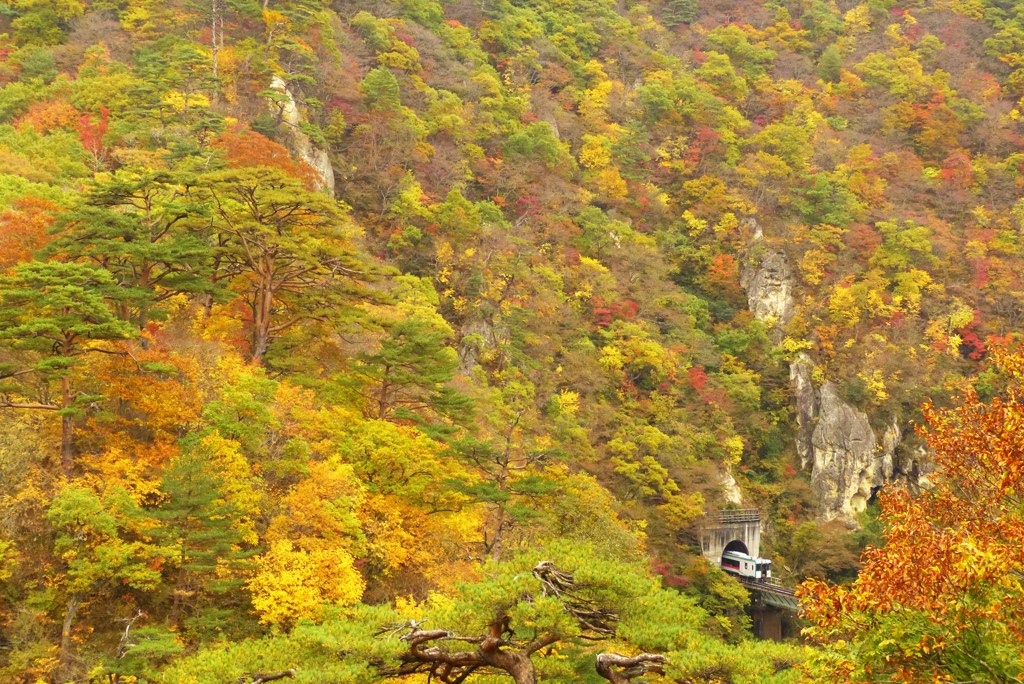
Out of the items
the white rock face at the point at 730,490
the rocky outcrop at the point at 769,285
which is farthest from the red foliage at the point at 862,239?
the white rock face at the point at 730,490

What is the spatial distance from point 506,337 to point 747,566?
477 inches

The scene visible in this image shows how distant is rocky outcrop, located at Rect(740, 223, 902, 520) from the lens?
106ft

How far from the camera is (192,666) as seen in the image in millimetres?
8844

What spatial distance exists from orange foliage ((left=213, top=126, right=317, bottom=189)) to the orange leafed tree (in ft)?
64.6

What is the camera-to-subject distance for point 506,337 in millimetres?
28938

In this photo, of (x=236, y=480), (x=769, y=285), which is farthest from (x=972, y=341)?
(x=236, y=480)

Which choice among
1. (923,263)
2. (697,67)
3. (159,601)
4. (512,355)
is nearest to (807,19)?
(697,67)

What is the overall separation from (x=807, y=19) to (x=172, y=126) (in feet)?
149

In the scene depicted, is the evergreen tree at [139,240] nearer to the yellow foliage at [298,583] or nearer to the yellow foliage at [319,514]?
the yellow foliage at [319,514]

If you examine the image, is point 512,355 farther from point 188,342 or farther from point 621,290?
point 188,342

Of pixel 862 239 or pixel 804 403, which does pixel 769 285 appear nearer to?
pixel 862 239

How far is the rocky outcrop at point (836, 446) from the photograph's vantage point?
32.2 meters

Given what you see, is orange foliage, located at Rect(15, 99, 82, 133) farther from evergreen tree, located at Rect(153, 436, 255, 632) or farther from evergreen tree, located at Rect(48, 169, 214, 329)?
evergreen tree, located at Rect(153, 436, 255, 632)

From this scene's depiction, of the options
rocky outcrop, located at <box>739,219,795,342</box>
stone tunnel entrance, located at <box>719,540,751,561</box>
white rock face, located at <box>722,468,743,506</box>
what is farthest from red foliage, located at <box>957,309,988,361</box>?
stone tunnel entrance, located at <box>719,540,751,561</box>
